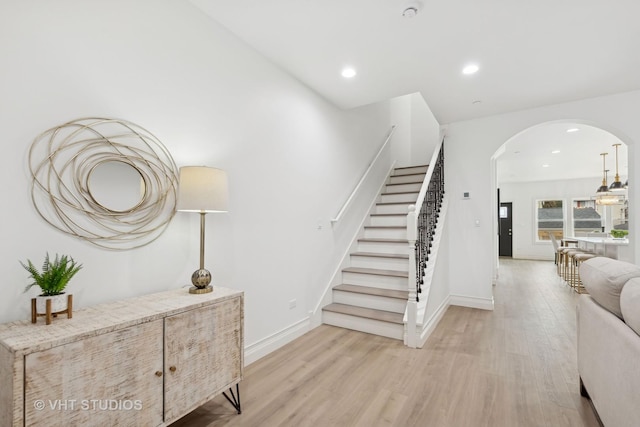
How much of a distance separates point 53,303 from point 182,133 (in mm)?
1291

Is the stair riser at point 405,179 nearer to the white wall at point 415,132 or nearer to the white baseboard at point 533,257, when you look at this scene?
the white wall at point 415,132

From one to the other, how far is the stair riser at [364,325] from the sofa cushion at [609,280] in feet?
5.57

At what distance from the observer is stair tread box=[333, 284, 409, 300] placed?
3.46 metres

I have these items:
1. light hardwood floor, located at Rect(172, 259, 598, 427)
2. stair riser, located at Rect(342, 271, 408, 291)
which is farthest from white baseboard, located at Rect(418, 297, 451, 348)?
stair riser, located at Rect(342, 271, 408, 291)

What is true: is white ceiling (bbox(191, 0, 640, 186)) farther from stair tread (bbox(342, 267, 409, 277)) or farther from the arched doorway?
the arched doorway

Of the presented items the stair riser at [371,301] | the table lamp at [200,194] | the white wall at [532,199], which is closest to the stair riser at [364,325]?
the stair riser at [371,301]

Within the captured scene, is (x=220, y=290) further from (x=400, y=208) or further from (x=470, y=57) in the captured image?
(x=400, y=208)

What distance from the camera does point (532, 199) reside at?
10.6 meters

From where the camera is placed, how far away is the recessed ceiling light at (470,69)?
9.88 ft

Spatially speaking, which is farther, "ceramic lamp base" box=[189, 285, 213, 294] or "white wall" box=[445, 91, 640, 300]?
"white wall" box=[445, 91, 640, 300]

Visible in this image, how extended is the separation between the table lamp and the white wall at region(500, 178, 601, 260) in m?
11.7

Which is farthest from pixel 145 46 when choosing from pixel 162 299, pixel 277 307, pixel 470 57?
pixel 470 57

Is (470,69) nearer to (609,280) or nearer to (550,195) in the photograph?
(609,280)

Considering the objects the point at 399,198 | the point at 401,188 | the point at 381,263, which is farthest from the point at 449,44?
the point at 401,188
